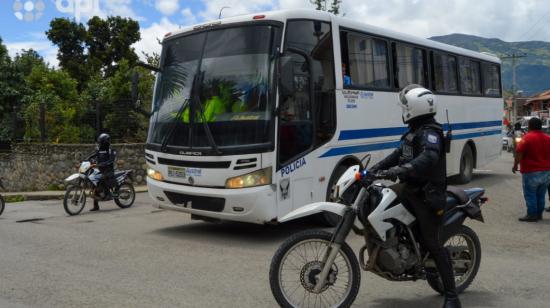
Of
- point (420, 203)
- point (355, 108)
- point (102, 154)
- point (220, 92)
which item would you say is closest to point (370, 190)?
point (420, 203)

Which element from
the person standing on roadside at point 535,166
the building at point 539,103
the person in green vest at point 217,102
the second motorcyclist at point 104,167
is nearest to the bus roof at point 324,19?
the person in green vest at point 217,102

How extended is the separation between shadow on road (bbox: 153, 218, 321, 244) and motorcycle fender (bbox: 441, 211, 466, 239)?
3405mm

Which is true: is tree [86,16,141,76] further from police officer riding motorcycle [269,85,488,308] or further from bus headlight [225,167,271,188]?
police officer riding motorcycle [269,85,488,308]

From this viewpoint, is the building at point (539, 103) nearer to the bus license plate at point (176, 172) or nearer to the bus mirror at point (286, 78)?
the bus mirror at point (286, 78)

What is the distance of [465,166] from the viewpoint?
14.4m

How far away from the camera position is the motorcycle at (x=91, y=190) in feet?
37.1

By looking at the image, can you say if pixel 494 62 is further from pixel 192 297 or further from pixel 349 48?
pixel 192 297

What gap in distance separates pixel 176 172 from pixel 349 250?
13.6 ft

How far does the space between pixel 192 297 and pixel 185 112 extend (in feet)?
11.3

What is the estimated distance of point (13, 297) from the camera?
527 cm

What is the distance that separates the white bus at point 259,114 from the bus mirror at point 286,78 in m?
0.02

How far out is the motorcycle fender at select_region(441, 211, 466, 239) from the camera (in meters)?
4.88

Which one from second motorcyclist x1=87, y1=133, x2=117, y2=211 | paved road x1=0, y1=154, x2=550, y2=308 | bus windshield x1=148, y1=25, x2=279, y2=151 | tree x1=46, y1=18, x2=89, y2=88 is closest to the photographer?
paved road x1=0, y1=154, x2=550, y2=308

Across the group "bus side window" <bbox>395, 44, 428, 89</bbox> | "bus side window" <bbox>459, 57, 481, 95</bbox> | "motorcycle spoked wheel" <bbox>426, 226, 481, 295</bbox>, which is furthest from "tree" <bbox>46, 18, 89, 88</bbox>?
"motorcycle spoked wheel" <bbox>426, 226, 481, 295</bbox>
